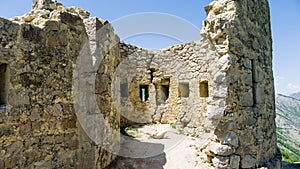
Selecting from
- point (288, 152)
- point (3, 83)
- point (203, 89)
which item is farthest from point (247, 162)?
point (288, 152)

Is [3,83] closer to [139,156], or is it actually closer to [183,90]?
[139,156]

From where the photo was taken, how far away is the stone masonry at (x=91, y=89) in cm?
285

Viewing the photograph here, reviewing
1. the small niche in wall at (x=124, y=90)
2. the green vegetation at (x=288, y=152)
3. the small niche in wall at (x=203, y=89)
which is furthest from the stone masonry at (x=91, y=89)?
the green vegetation at (x=288, y=152)

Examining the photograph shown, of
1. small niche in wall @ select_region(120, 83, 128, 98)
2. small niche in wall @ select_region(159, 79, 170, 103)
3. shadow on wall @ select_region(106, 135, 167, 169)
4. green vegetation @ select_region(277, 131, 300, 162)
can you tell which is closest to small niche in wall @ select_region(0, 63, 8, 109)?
shadow on wall @ select_region(106, 135, 167, 169)

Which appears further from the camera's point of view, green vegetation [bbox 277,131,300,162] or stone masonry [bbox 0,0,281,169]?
green vegetation [bbox 277,131,300,162]

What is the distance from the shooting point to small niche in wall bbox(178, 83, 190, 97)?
26.7ft

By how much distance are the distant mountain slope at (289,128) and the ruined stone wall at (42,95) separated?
16520 mm

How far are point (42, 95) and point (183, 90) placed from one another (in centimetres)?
594

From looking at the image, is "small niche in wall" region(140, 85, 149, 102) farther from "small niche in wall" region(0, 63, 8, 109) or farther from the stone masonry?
"small niche in wall" region(0, 63, 8, 109)

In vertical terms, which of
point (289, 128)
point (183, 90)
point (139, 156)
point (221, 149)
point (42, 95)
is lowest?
point (289, 128)

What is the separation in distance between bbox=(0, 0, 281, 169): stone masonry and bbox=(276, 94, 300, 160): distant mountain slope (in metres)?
14.3

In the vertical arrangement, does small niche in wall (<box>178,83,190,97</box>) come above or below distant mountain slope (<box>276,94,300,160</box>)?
above

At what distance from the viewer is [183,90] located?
27.0 feet

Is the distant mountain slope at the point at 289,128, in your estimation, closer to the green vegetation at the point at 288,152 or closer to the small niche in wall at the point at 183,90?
the green vegetation at the point at 288,152
